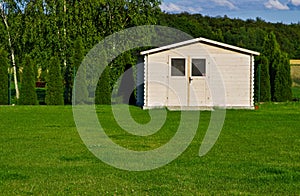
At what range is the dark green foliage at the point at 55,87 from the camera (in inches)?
1037

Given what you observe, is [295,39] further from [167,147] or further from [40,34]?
[167,147]

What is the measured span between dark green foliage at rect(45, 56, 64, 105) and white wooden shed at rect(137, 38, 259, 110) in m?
4.54

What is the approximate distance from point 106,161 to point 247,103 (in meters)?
15.7

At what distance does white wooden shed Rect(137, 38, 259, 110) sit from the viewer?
2375 cm

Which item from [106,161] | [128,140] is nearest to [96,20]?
[128,140]

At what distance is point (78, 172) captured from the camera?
8.23m

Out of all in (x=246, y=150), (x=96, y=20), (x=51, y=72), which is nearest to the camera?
(x=246, y=150)

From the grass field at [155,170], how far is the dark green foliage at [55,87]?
11.0 metres

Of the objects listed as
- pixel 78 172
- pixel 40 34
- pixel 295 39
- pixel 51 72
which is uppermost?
pixel 295 39

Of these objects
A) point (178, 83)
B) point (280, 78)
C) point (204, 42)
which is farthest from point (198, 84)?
point (280, 78)

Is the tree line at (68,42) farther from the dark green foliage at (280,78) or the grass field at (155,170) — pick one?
the grass field at (155,170)

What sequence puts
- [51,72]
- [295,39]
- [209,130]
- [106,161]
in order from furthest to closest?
[295,39] → [51,72] → [209,130] → [106,161]

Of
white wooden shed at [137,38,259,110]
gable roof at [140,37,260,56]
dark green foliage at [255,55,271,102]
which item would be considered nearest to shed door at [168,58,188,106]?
white wooden shed at [137,38,259,110]

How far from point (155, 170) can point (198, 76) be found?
15.7 m
